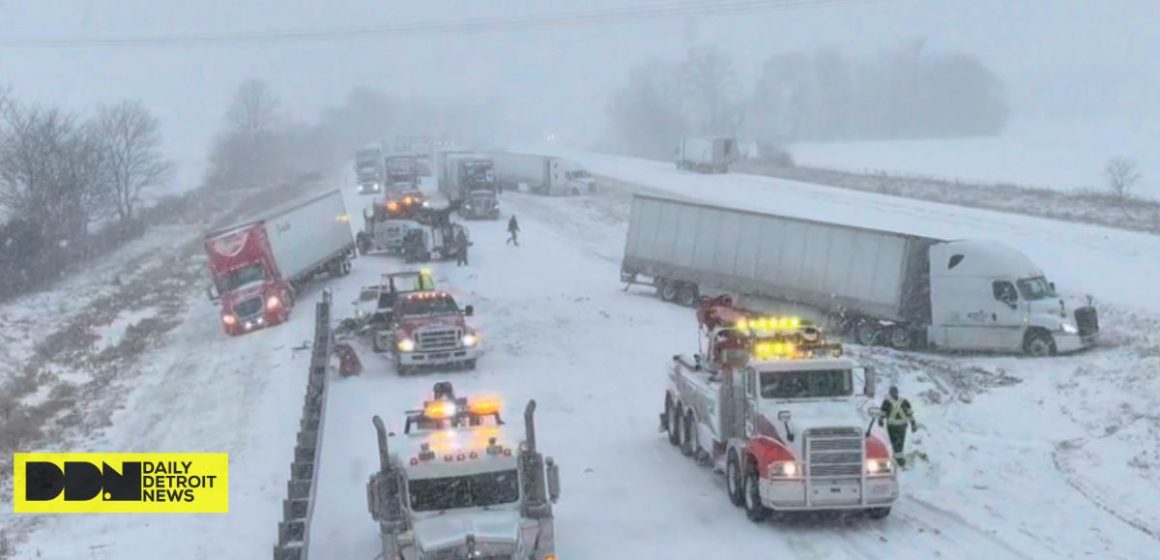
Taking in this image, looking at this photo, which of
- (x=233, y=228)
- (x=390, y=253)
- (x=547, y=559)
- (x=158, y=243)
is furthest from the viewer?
(x=158, y=243)

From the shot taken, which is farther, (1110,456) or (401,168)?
(401,168)

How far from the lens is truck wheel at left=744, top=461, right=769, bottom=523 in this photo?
1919 cm

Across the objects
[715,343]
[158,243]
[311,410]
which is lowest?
[158,243]

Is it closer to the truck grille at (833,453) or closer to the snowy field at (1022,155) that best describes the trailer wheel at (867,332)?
the truck grille at (833,453)

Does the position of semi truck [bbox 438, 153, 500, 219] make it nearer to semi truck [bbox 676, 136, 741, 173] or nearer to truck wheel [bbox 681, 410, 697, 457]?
semi truck [bbox 676, 136, 741, 173]

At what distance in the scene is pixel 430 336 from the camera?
31.1 meters

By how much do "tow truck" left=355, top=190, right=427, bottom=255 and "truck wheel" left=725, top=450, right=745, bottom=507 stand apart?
3508 cm

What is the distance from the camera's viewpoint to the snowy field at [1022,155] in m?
91.2

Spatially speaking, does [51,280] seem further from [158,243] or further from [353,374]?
[353,374]

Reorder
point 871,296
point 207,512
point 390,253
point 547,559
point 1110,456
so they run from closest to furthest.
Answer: point 547,559 → point 207,512 → point 1110,456 → point 871,296 → point 390,253

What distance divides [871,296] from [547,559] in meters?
22.5

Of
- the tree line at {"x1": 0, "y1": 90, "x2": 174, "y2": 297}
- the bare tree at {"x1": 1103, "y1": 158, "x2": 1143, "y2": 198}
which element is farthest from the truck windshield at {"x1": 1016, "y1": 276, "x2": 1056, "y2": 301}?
the tree line at {"x1": 0, "y1": 90, "x2": 174, "y2": 297}

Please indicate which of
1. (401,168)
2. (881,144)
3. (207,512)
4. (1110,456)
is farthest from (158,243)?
(881,144)

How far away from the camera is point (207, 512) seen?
69.6 ft
